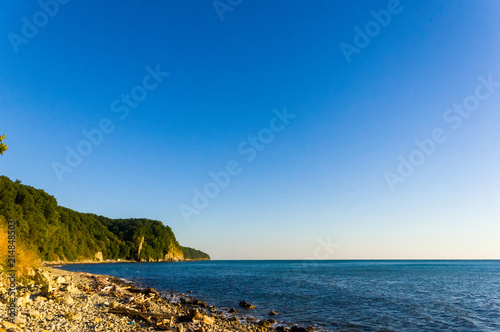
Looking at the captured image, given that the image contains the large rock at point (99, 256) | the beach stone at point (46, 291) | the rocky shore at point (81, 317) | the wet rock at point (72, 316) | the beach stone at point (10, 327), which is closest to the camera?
the beach stone at point (10, 327)

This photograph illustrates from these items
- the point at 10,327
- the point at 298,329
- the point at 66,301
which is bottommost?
the point at 298,329

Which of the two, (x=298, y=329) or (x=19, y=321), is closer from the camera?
(x=19, y=321)

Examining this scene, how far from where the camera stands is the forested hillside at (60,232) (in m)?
77.2

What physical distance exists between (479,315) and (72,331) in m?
32.9

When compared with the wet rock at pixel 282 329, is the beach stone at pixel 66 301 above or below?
above

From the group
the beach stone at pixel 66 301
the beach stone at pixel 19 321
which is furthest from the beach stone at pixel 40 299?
the beach stone at pixel 19 321

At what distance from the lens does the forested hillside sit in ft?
253

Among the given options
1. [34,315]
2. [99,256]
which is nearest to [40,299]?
[34,315]

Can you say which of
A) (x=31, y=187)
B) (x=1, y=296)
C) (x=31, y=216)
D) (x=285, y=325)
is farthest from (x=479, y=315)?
(x=31, y=187)

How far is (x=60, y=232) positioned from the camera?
10875 cm

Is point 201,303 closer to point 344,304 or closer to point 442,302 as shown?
point 344,304

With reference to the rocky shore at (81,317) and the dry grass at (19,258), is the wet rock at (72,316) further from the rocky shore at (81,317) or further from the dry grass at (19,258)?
the dry grass at (19,258)

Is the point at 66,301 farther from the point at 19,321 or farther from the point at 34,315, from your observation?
the point at 19,321

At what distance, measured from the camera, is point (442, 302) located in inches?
1291
